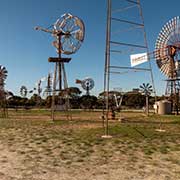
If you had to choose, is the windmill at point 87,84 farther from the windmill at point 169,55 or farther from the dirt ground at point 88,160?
the dirt ground at point 88,160

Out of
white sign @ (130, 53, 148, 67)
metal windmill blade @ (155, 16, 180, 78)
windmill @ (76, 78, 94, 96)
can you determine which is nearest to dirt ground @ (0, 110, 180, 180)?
white sign @ (130, 53, 148, 67)

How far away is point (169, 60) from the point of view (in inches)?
1291

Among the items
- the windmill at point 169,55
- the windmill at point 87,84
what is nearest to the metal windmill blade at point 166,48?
the windmill at point 169,55

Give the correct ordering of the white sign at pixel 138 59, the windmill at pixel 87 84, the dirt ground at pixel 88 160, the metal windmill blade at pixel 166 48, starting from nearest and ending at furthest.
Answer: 1. the dirt ground at pixel 88 160
2. the white sign at pixel 138 59
3. the metal windmill blade at pixel 166 48
4. the windmill at pixel 87 84

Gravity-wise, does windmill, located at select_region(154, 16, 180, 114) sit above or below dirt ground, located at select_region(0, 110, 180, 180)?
above

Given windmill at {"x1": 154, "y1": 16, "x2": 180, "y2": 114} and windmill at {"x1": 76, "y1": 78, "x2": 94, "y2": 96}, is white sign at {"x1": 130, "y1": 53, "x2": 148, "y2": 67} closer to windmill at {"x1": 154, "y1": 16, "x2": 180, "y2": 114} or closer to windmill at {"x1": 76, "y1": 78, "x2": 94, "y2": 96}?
windmill at {"x1": 154, "y1": 16, "x2": 180, "y2": 114}

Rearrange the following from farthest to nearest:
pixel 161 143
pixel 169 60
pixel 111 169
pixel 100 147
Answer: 1. pixel 169 60
2. pixel 161 143
3. pixel 100 147
4. pixel 111 169

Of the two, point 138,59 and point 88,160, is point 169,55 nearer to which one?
point 138,59

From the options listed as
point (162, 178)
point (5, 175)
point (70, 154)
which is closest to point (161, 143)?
point (70, 154)

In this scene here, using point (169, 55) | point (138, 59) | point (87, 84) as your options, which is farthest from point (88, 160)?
point (87, 84)

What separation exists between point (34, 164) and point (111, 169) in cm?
179

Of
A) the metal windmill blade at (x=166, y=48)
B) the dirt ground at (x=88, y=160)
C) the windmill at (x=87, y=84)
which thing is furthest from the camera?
the windmill at (x=87, y=84)

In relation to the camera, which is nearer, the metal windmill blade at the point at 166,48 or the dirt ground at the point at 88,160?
the dirt ground at the point at 88,160

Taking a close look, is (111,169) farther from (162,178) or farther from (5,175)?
(5,175)
